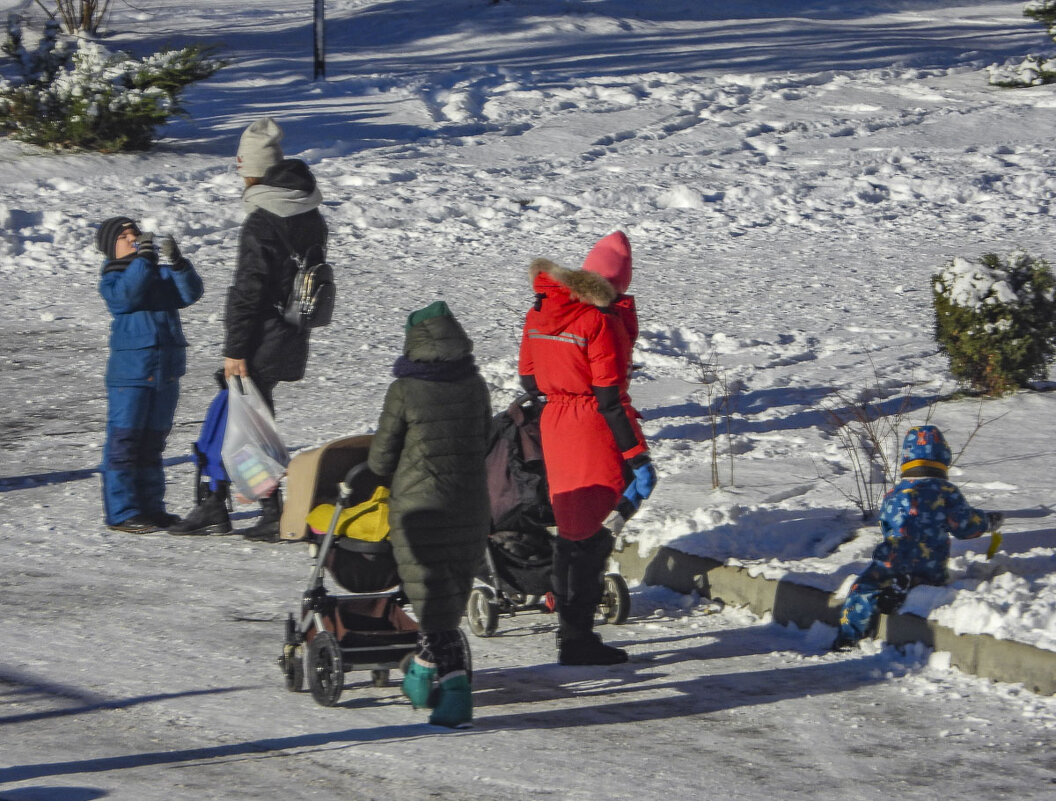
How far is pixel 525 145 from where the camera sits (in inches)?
815

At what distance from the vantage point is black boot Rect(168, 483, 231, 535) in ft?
25.2

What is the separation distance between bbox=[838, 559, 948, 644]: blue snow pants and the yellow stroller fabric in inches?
77.7

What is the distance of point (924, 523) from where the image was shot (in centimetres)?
601

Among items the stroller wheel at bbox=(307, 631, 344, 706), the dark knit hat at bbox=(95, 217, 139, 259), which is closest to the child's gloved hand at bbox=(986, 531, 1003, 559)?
the stroller wheel at bbox=(307, 631, 344, 706)

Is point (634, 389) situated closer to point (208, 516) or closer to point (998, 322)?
point (998, 322)

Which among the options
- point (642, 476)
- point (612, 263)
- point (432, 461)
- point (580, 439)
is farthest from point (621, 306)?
point (432, 461)

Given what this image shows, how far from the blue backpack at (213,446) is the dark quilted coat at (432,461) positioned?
2641 mm

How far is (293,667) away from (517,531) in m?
1.35

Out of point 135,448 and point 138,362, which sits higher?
point 138,362

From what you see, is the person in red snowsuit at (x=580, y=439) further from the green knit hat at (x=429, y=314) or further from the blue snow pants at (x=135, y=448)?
the blue snow pants at (x=135, y=448)

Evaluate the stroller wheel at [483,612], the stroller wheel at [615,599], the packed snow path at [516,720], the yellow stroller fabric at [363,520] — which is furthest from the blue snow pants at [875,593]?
the yellow stroller fabric at [363,520]

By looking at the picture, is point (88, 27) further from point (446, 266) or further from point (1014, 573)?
point (1014, 573)

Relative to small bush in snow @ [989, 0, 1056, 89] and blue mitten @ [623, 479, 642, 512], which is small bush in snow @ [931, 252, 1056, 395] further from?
small bush in snow @ [989, 0, 1056, 89]

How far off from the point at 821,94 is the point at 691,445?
16.7m
